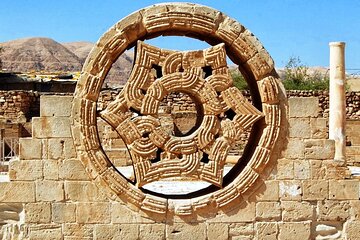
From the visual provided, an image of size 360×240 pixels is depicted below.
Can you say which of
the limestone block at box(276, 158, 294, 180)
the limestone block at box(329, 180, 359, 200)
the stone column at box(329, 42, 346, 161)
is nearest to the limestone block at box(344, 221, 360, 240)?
the limestone block at box(329, 180, 359, 200)

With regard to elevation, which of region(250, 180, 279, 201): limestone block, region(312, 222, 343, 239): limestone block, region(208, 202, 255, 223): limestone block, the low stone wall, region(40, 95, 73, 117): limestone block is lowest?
region(312, 222, 343, 239): limestone block

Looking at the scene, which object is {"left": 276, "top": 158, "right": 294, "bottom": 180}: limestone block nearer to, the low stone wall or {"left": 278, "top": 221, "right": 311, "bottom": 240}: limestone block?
{"left": 278, "top": 221, "right": 311, "bottom": 240}: limestone block

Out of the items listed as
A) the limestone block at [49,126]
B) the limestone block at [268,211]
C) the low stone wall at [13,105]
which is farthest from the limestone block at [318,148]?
the low stone wall at [13,105]

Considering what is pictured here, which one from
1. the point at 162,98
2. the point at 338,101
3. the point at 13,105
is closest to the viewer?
the point at 162,98

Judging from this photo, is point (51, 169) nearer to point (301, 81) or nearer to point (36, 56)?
point (301, 81)

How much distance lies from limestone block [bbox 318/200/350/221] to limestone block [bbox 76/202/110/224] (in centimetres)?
262

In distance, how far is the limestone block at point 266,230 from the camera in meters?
6.42

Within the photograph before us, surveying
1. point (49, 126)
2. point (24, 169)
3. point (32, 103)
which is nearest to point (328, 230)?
point (49, 126)

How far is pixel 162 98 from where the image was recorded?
618cm

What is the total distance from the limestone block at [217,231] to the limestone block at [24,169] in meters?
2.15

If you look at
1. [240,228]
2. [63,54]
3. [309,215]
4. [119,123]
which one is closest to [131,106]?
[119,123]

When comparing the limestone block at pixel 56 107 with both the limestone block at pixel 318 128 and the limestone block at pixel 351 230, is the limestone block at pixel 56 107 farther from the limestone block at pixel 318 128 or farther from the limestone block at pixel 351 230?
the limestone block at pixel 351 230

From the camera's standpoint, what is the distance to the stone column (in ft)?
30.1

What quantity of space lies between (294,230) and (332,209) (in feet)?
1.80
